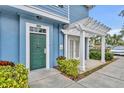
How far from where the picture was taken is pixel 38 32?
8.38 metres

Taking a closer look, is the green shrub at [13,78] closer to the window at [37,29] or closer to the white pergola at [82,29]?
the window at [37,29]

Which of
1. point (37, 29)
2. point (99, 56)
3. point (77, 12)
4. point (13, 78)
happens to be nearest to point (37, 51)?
point (37, 29)

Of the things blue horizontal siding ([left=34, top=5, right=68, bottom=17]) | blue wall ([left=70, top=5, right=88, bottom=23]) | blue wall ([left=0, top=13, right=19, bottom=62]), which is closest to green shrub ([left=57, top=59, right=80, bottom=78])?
blue wall ([left=0, top=13, right=19, bottom=62])

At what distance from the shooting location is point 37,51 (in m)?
8.43

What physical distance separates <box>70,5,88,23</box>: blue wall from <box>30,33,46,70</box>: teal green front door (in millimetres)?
3680

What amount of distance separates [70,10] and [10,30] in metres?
5.57

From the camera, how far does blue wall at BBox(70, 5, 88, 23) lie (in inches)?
451

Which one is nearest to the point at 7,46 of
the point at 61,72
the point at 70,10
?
the point at 61,72

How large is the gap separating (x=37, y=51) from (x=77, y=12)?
5.81 m

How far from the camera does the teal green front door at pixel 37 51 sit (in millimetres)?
8102

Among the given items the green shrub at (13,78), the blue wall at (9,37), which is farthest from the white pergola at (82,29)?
the green shrub at (13,78)

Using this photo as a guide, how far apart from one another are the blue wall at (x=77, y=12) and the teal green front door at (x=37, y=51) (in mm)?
3680

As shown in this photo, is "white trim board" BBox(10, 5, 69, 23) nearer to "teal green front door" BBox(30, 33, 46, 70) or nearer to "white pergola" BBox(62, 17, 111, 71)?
"white pergola" BBox(62, 17, 111, 71)
